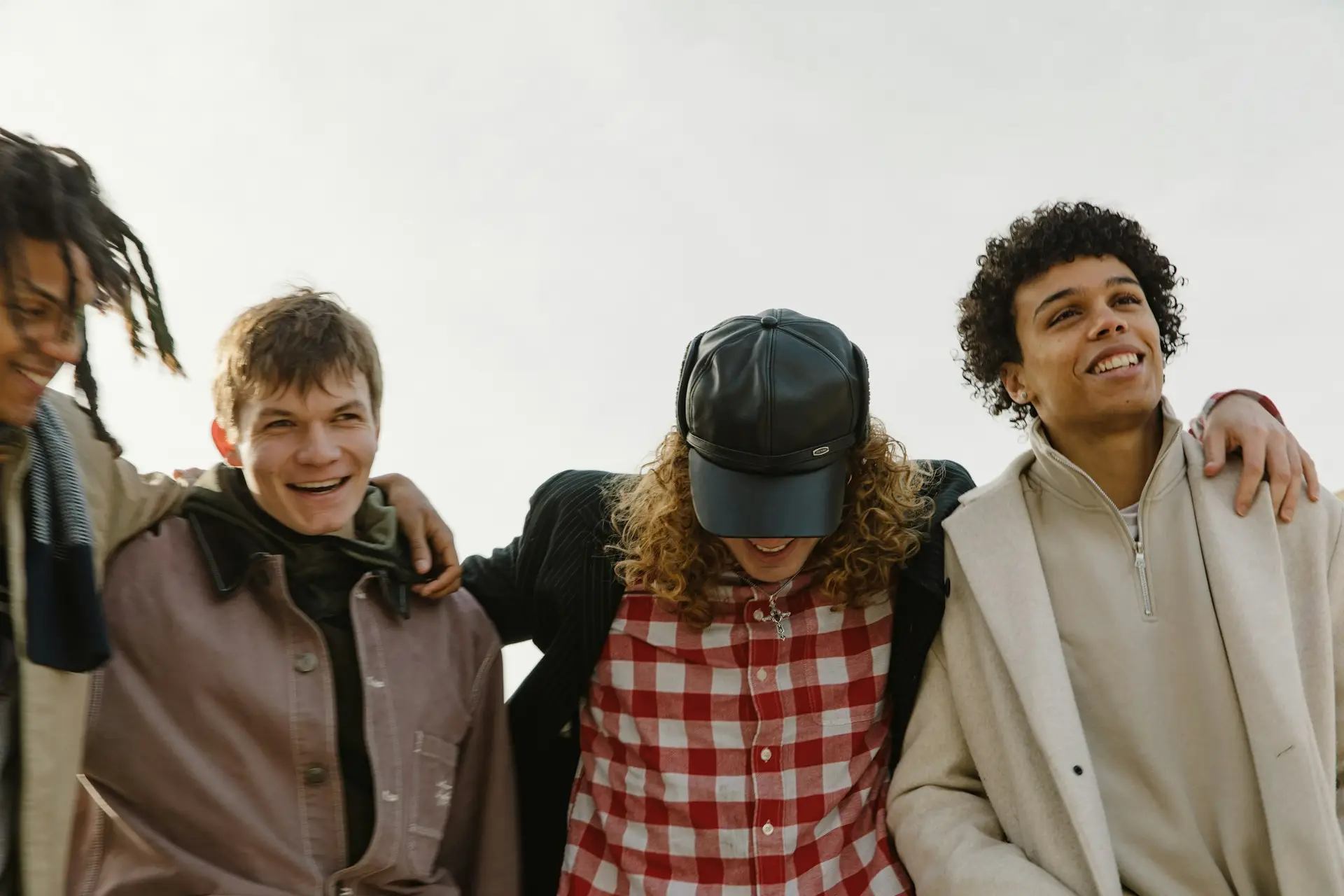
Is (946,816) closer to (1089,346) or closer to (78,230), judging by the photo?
(1089,346)

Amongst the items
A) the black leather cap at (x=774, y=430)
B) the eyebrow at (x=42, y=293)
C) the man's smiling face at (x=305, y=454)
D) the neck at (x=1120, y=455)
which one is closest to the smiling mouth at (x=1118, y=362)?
the neck at (x=1120, y=455)

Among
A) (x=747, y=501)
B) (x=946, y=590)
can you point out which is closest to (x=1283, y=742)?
(x=946, y=590)

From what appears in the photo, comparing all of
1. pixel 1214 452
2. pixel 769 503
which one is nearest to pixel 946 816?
pixel 769 503

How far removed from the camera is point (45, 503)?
7.07ft

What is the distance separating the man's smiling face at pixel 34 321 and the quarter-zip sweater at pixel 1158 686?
218cm

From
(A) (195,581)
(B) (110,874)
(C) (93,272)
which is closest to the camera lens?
(C) (93,272)

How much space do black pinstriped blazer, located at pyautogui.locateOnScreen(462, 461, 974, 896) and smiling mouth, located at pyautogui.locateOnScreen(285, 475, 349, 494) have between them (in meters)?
0.51

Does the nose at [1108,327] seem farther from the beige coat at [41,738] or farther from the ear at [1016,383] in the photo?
the beige coat at [41,738]

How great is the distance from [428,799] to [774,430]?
1119 mm

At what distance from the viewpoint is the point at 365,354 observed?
263 cm

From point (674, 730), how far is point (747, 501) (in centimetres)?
58

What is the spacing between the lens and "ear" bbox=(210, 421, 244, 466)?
2594 millimetres

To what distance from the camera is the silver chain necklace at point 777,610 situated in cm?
264

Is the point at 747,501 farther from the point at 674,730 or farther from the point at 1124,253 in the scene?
the point at 1124,253
